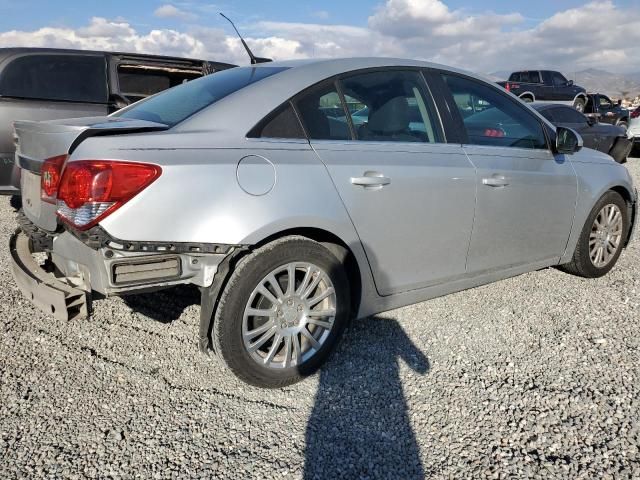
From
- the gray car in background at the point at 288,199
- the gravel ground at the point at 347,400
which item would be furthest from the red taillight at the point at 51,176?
the gravel ground at the point at 347,400

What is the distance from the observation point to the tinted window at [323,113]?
2.87 metres

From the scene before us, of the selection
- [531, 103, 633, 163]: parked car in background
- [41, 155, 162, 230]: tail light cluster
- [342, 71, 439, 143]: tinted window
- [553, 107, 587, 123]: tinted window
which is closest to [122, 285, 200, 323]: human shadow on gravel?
[41, 155, 162, 230]: tail light cluster

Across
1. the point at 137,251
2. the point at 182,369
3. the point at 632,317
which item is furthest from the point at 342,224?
the point at 632,317

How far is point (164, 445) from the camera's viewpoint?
2.38m

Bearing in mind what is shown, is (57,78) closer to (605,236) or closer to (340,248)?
(340,248)

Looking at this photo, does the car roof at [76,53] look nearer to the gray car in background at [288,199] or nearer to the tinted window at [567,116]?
the gray car in background at [288,199]

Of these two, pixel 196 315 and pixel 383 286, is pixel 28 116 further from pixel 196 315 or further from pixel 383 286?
pixel 383 286

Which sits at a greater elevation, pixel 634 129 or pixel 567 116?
pixel 567 116

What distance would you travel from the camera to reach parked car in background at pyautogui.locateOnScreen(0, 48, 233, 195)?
17.9 ft

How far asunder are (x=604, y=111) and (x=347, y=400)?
61.3 feet

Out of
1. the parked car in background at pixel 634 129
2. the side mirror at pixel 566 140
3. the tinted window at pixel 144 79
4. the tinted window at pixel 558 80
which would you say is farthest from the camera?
the tinted window at pixel 558 80

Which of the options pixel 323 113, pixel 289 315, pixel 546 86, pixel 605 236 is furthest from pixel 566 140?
pixel 546 86

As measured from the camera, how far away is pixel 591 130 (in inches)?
425

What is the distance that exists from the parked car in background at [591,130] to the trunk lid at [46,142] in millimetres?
8814
